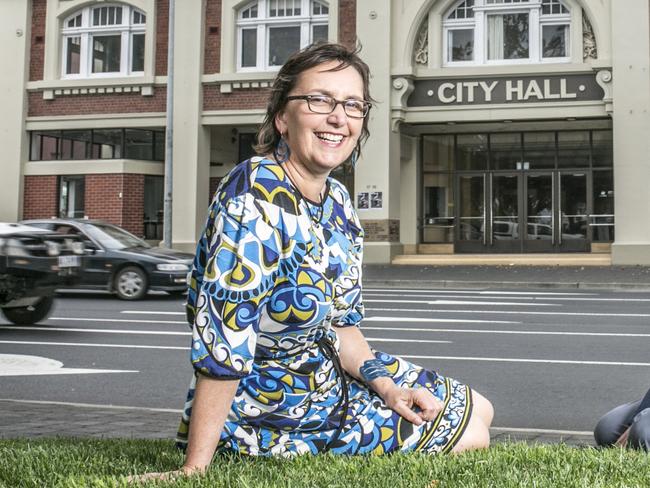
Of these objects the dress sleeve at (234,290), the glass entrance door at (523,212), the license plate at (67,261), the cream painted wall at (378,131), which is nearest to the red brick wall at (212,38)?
the cream painted wall at (378,131)

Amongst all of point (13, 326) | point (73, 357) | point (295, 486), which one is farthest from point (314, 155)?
point (13, 326)

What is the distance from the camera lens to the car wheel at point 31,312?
1259 centimetres

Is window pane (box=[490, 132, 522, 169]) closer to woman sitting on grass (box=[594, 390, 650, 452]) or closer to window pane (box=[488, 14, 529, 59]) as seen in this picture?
window pane (box=[488, 14, 529, 59])

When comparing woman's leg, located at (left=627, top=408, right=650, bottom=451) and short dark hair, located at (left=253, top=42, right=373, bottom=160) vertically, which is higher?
short dark hair, located at (left=253, top=42, right=373, bottom=160)

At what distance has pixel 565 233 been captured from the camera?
29.0 meters

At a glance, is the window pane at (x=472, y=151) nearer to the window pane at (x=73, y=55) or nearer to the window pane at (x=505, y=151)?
the window pane at (x=505, y=151)

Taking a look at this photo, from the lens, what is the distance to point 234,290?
2768 mm

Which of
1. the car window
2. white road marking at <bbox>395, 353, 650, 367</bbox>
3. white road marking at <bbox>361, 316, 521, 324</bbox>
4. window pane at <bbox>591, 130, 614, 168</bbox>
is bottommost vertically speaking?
white road marking at <bbox>395, 353, 650, 367</bbox>

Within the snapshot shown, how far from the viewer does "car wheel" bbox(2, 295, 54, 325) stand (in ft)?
41.3

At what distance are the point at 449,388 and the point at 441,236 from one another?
2745 cm

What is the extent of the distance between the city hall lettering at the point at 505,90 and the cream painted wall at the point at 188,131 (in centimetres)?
674

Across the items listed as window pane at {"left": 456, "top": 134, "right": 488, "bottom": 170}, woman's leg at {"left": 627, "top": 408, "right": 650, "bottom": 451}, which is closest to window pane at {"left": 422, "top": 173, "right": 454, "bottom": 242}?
window pane at {"left": 456, "top": 134, "right": 488, "bottom": 170}

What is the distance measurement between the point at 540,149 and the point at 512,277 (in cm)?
859

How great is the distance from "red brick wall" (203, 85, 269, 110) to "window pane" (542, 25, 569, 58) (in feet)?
28.0
